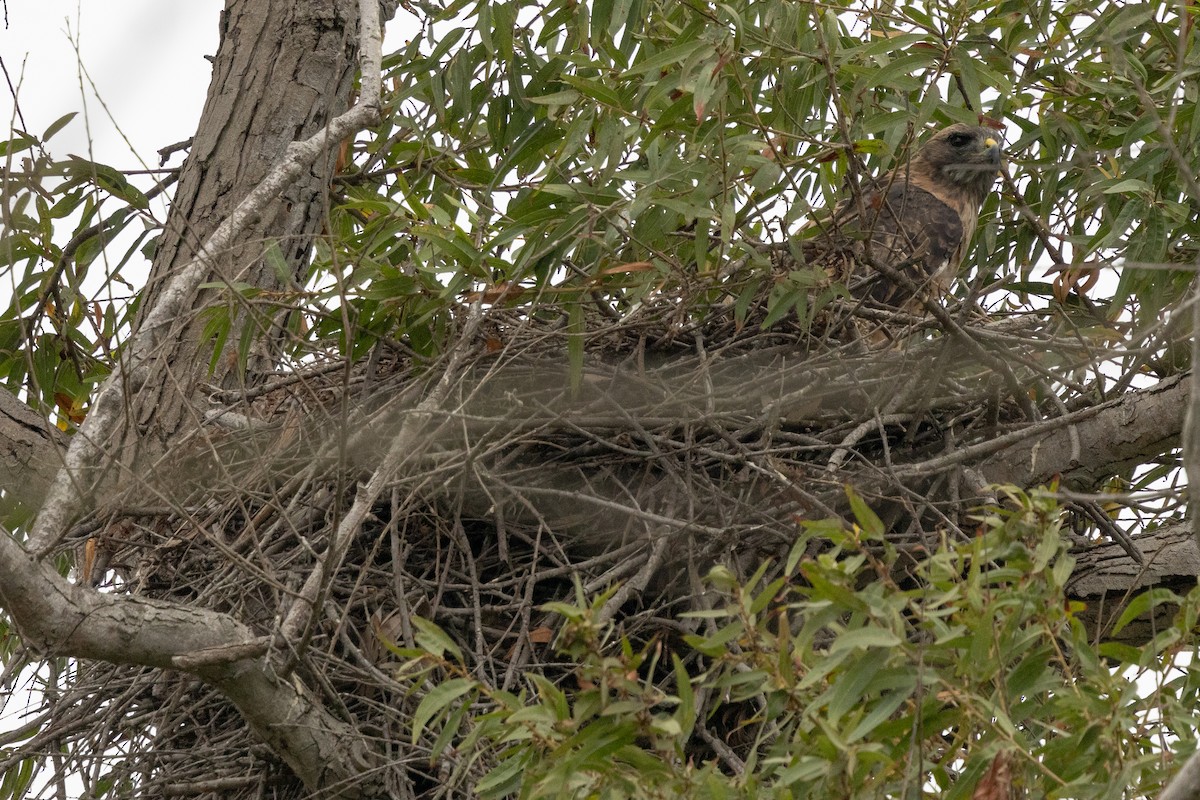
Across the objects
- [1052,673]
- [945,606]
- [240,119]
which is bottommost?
[1052,673]

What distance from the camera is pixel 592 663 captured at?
6.61 feet

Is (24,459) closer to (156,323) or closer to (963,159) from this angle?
(156,323)

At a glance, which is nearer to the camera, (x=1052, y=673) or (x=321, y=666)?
(x=1052, y=673)

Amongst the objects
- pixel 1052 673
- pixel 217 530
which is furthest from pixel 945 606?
pixel 217 530

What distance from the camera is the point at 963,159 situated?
5.22 m

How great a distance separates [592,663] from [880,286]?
2690mm

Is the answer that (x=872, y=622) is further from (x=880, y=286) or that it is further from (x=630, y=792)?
(x=880, y=286)

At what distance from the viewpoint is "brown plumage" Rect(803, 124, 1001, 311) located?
11.4 feet

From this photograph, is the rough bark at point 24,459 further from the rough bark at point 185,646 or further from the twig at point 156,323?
the rough bark at point 185,646

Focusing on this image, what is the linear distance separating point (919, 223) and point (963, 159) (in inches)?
28.4

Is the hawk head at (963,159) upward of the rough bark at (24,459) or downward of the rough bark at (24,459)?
upward

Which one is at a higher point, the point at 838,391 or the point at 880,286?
the point at 880,286

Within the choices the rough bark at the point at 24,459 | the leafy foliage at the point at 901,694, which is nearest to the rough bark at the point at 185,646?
the leafy foliage at the point at 901,694

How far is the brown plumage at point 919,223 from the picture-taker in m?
3.47
